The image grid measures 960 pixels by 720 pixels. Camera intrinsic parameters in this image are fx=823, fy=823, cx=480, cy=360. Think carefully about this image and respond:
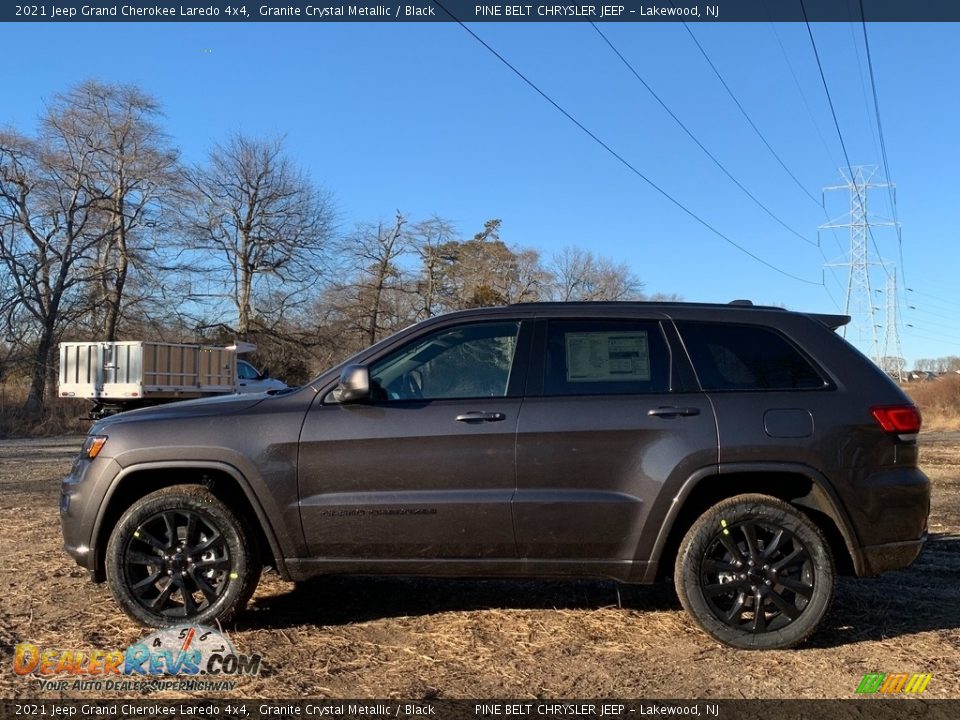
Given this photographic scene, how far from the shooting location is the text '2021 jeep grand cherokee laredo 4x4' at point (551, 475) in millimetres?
4363

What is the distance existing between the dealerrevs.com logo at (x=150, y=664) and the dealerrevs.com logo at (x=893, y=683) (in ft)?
9.62

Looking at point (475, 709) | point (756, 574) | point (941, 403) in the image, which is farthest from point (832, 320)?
point (941, 403)

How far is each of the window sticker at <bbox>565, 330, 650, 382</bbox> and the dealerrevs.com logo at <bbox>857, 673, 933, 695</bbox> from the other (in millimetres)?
1827

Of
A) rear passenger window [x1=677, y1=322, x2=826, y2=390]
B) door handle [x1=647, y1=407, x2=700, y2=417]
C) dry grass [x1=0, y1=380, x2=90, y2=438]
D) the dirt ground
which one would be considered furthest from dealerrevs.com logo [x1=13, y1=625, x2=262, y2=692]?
dry grass [x1=0, y1=380, x2=90, y2=438]

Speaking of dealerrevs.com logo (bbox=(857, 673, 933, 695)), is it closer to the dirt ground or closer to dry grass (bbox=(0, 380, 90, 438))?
the dirt ground

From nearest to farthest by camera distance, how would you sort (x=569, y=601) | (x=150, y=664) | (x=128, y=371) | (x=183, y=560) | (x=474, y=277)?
(x=150, y=664) → (x=183, y=560) → (x=569, y=601) → (x=128, y=371) → (x=474, y=277)

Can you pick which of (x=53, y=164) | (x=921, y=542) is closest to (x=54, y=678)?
(x=921, y=542)

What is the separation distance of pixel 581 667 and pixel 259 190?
130 feet

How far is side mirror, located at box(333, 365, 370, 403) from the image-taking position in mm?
4426

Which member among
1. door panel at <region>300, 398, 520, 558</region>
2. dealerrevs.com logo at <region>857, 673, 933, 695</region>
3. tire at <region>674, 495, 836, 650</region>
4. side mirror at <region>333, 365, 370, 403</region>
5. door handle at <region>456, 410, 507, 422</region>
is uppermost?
side mirror at <region>333, 365, 370, 403</region>

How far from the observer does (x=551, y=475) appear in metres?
4.39

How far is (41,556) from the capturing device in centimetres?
635

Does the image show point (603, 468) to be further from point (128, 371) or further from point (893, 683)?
point (128, 371)

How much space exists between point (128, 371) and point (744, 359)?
57.9 feet
